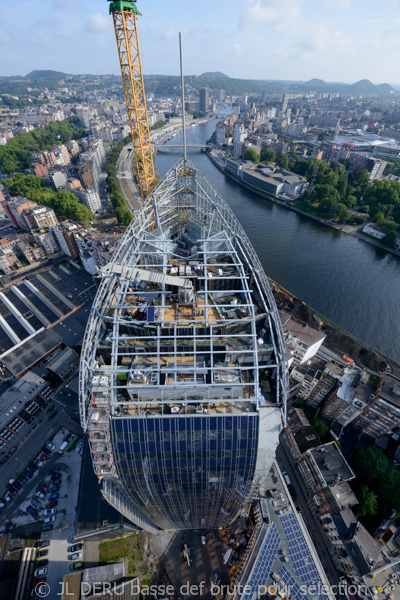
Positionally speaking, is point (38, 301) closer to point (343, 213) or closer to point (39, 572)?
point (39, 572)

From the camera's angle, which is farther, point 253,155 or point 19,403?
point 253,155

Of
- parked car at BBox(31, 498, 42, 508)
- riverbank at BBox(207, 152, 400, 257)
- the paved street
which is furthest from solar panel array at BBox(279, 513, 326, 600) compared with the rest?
riverbank at BBox(207, 152, 400, 257)

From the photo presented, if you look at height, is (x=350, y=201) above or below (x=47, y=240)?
above

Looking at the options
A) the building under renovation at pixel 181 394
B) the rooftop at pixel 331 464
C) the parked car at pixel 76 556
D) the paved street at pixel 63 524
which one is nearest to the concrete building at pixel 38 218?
the building under renovation at pixel 181 394

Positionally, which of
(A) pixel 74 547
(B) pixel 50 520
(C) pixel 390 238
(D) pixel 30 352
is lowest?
(B) pixel 50 520

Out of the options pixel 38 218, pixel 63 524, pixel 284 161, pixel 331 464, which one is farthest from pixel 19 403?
pixel 284 161

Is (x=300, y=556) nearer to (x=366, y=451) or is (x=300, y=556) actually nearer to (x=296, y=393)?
A: (x=366, y=451)

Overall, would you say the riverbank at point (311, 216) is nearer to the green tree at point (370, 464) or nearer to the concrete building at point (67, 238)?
the green tree at point (370, 464)
